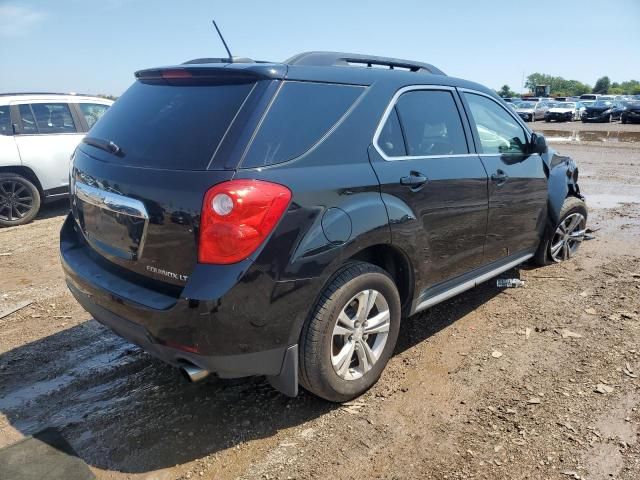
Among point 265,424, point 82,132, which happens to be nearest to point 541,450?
point 265,424

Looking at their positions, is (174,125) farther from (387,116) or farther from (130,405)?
(130,405)

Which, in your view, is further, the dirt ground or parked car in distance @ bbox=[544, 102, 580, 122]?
parked car in distance @ bbox=[544, 102, 580, 122]

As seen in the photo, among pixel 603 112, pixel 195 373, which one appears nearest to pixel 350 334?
pixel 195 373

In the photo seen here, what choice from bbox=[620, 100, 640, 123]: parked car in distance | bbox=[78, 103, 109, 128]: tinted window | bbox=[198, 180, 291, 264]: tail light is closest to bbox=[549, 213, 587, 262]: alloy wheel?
bbox=[198, 180, 291, 264]: tail light

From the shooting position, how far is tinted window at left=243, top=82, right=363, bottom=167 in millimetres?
2344

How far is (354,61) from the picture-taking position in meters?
3.14

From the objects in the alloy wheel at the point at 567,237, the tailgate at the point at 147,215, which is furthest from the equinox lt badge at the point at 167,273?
the alloy wheel at the point at 567,237

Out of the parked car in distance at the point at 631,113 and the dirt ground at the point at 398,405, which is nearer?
the dirt ground at the point at 398,405

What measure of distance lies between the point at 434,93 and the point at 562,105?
3765 cm

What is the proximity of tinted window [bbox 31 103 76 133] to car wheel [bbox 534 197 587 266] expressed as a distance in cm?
688

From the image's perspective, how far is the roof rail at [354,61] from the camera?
9.33 ft

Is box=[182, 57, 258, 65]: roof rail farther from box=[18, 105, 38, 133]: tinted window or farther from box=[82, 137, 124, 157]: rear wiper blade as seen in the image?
box=[18, 105, 38, 133]: tinted window

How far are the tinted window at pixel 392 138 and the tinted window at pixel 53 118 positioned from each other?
20.9 ft

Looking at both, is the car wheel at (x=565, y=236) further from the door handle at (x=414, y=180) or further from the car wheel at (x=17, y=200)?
the car wheel at (x=17, y=200)
